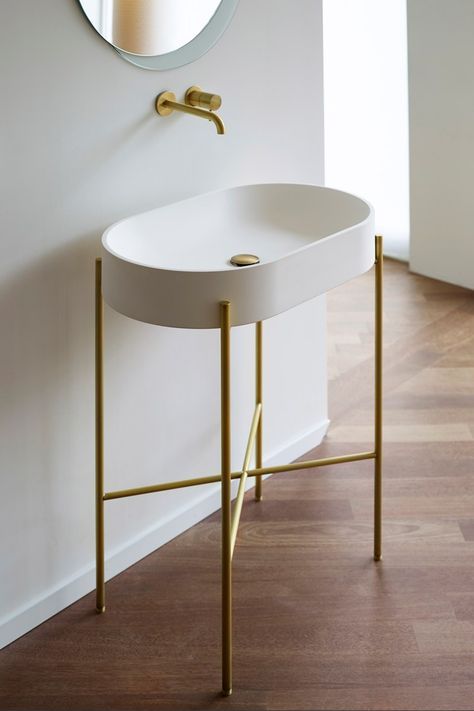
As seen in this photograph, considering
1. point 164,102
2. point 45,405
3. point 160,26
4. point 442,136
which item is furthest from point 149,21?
point 442,136

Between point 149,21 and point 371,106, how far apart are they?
2767mm

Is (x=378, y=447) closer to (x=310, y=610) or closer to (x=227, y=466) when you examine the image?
(x=310, y=610)

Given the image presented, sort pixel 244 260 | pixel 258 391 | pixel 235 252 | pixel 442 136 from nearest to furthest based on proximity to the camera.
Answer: pixel 244 260 < pixel 235 252 < pixel 258 391 < pixel 442 136

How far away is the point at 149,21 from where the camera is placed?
7.19ft

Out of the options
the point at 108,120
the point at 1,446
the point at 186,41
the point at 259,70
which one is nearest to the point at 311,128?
the point at 259,70

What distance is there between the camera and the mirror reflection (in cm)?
210

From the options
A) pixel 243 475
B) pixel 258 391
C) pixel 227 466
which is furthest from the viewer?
pixel 258 391

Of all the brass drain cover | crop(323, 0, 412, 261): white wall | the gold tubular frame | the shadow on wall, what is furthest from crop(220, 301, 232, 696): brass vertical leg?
crop(323, 0, 412, 261): white wall

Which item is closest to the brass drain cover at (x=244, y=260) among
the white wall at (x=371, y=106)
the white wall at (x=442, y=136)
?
the white wall at (x=442, y=136)

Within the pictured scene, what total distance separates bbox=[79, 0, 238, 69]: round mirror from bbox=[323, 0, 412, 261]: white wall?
245 centimetres

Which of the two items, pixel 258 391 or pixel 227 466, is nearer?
pixel 227 466

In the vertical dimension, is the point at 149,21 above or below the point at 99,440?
above

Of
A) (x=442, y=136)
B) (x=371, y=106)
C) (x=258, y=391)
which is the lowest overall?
(x=258, y=391)

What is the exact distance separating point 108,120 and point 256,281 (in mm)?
562
